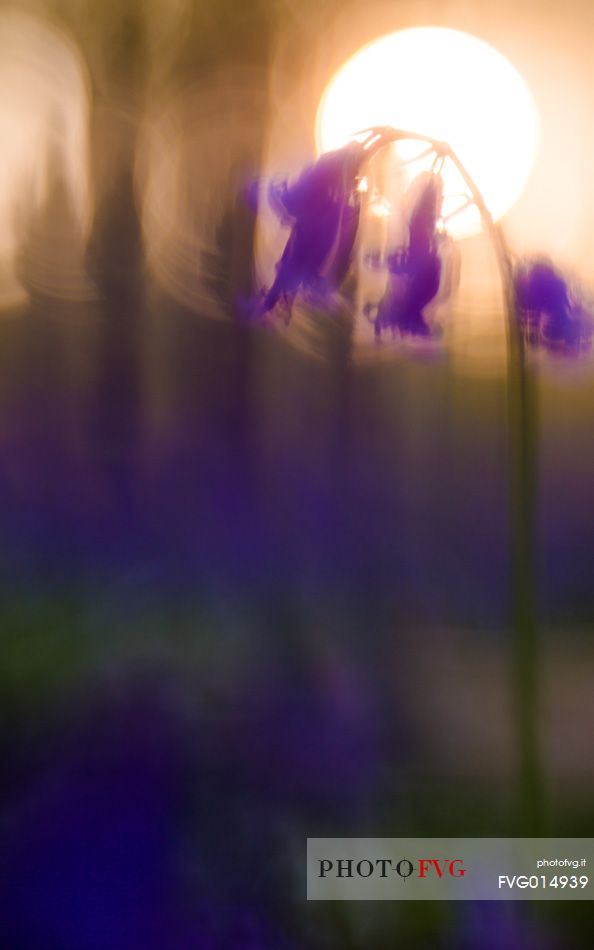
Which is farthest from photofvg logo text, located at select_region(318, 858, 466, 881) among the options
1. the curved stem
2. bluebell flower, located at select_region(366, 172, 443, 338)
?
bluebell flower, located at select_region(366, 172, 443, 338)

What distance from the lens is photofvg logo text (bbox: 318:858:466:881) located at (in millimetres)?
1171

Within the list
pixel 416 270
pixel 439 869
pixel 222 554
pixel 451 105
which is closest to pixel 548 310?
pixel 416 270

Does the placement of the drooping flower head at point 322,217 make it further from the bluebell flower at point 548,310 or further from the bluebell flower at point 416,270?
the bluebell flower at point 548,310

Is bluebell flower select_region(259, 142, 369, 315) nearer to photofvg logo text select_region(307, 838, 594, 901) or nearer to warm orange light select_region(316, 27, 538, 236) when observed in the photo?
warm orange light select_region(316, 27, 538, 236)

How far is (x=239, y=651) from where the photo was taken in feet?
3.87

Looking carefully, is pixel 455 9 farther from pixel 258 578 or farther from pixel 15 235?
pixel 258 578

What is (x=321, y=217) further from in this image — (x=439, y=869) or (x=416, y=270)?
(x=439, y=869)

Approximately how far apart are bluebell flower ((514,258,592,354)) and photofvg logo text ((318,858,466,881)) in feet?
2.70

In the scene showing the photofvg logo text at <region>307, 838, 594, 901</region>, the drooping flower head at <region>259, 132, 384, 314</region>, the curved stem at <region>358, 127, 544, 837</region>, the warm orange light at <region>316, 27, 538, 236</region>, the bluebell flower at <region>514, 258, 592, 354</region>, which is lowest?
the photofvg logo text at <region>307, 838, 594, 901</region>

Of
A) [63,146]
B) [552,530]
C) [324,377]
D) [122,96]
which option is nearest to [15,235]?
[63,146]

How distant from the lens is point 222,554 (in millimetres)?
1181

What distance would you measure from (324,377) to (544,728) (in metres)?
0.65

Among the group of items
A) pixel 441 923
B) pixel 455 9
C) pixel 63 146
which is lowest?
pixel 441 923

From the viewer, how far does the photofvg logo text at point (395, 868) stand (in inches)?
46.1
